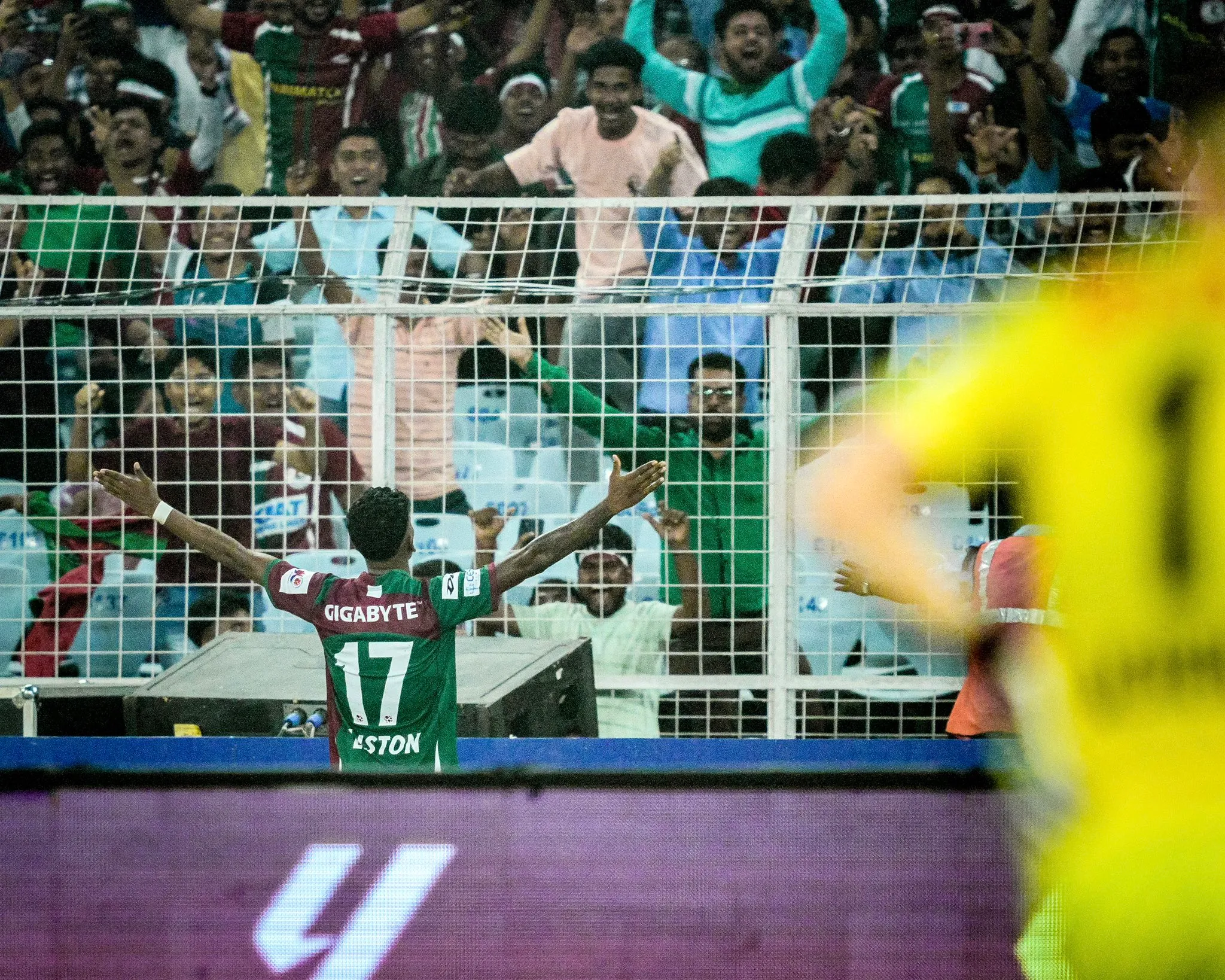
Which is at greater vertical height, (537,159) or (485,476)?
(537,159)

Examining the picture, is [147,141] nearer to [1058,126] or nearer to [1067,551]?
[1058,126]

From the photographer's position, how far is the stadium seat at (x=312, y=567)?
5.39 m

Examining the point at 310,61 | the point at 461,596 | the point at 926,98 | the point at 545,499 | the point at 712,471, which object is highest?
the point at 310,61

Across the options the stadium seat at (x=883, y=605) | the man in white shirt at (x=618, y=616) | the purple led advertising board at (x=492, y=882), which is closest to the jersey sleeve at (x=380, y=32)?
the man in white shirt at (x=618, y=616)

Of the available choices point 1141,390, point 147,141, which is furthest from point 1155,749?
point 147,141

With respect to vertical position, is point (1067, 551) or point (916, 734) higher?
point (1067, 551)

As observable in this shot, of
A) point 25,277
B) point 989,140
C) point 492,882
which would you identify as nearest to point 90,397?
point 25,277

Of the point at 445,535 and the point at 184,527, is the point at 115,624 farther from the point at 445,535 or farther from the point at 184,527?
the point at 184,527

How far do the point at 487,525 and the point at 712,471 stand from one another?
100cm

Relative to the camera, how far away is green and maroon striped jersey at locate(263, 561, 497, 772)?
3.69 m

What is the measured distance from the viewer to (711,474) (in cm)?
587

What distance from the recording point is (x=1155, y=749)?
1.61 meters

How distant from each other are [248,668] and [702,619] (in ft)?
5.46

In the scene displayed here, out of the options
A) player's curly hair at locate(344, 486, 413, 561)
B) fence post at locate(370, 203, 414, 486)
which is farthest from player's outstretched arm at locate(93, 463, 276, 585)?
fence post at locate(370, 203, 414, 486)
